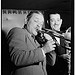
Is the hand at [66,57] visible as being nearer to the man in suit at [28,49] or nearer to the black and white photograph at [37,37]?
the black and white photograph at [37,37]

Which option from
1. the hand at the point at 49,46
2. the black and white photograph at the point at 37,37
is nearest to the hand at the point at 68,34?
the black and white photograph at the point at 37,37

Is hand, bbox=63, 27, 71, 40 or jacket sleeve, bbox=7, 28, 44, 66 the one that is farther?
hand, bbox=63, 27, 71, 40

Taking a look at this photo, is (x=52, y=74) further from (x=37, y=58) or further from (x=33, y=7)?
(x=33, y=7)

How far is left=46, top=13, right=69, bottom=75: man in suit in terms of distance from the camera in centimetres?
154

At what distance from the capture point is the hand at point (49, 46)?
1.51 meters

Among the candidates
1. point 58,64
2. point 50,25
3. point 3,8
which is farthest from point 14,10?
point 58,64

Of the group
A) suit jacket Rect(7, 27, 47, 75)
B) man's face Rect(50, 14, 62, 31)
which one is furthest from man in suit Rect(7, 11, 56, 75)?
man's face Rect(50, 14, 62, 31)

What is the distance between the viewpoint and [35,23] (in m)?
1.53

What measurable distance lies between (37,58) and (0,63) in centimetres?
28

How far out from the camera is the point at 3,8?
4.94 ft

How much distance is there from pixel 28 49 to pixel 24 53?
0.04 m

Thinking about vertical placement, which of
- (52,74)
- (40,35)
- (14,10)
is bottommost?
(52,74)

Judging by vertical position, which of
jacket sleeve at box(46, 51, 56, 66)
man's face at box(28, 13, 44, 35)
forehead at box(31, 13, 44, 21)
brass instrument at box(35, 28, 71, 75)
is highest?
forehead at box(31, 13, 44, 21)

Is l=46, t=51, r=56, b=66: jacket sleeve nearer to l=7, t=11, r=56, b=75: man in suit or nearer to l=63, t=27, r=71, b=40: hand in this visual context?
l=7, t=11, r=56, b=75: man in suit
